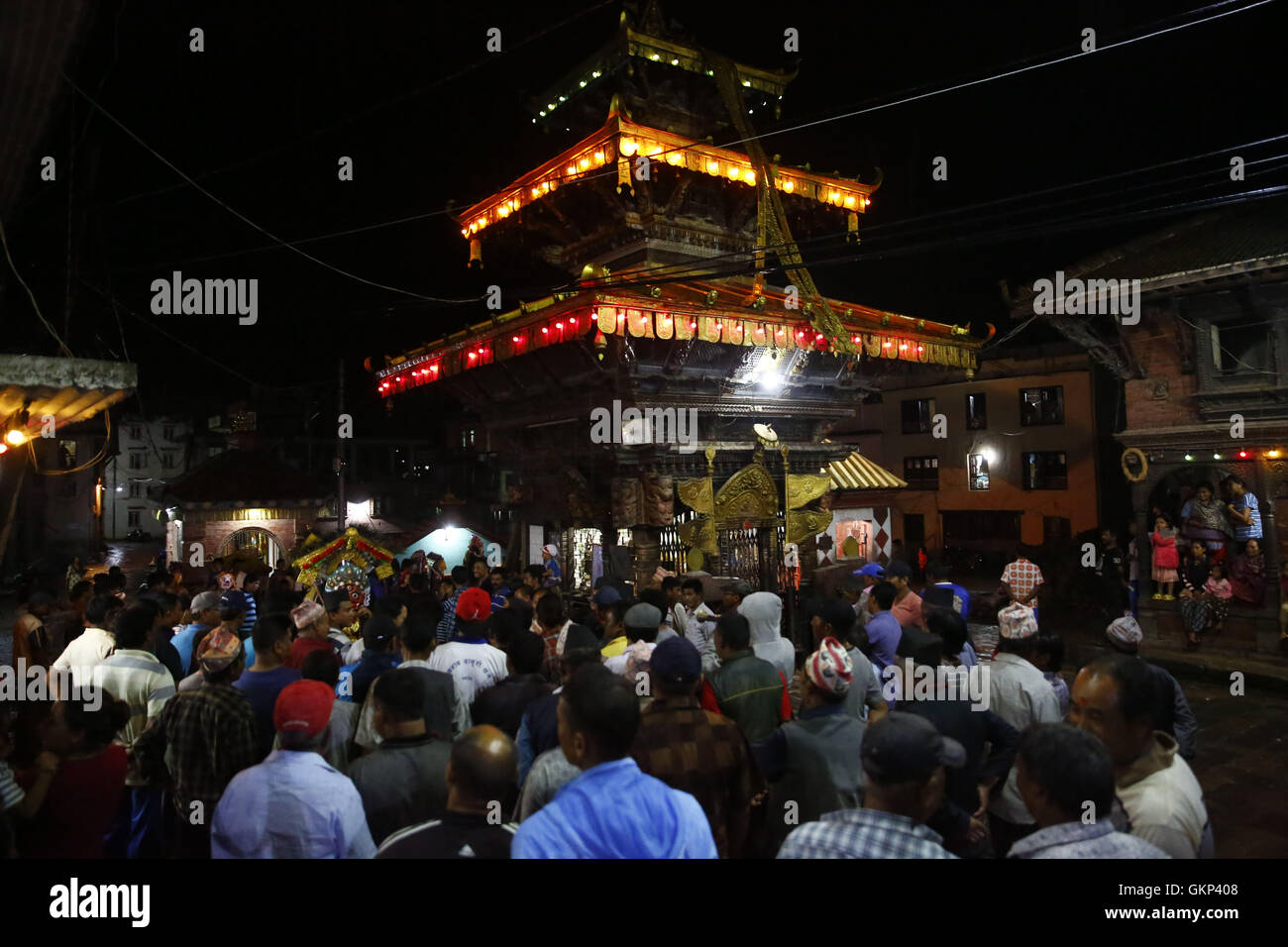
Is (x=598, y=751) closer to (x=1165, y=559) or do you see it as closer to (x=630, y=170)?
(x=630, y=170)

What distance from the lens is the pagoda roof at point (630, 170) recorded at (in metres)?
12.3

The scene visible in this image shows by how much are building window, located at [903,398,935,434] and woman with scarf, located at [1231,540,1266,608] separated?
17616mm

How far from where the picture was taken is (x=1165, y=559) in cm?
1457

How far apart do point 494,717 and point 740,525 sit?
9.99 meters

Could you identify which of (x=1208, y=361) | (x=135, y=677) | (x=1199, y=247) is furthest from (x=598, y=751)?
(x=1199, y=247)

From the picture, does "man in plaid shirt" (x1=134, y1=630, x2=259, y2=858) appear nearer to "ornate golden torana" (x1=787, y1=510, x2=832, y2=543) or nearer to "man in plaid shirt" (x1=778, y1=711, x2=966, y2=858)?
"man in plaid shirt" (x1=778, y1=711, x2=966, y2=858)

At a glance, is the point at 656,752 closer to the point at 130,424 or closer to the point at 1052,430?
the point at 1052,430

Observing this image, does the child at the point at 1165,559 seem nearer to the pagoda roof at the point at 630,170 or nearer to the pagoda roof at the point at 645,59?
the pagoda roof at the point at 630,170

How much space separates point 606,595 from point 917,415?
27.3 m

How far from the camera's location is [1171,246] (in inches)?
603

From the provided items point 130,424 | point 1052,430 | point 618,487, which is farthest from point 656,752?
point 130,424

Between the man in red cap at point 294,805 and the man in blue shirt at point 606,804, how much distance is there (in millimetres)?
1187

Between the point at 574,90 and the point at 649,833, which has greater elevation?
the point at 574,90

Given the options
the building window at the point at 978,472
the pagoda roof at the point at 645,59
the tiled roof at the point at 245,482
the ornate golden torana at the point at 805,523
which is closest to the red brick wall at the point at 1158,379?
the ornate golden torana at the point at 805,523
